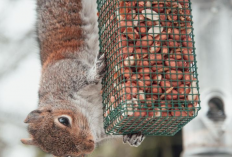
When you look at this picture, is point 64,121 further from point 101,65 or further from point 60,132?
point 101,65

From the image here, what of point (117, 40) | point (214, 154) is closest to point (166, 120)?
point (117, 40)

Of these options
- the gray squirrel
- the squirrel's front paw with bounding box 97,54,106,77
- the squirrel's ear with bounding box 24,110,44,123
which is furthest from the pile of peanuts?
the squirrel's ear with bounding box 24,110,44,123

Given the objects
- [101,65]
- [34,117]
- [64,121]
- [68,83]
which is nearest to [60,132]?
[64,121]

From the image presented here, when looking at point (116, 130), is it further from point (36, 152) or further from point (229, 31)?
point (36, 152)

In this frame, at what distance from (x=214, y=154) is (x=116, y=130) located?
1.22 metres

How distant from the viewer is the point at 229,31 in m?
4.46

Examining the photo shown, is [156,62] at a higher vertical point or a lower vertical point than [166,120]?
higher

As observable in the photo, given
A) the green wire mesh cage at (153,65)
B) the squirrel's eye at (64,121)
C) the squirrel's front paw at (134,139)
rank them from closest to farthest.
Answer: the green wire mesh cage at (153,65), the squirrel's front paw at (134,139), the squirrel's eye at (64,121)

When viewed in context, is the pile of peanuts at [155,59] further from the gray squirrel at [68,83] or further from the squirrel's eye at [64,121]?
the squirrel's eye at [64,121]

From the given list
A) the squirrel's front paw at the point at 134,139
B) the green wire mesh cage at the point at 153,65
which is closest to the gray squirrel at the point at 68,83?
the squirrel's front paw at the point at 134,139

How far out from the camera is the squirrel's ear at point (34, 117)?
345cm

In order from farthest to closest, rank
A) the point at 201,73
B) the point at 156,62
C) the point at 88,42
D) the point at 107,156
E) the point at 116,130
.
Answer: the point at 107,156 → the point at 201,73 → the point at 88,42 → the point at 116,130 → the point at 156,62

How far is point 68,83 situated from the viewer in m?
3.65

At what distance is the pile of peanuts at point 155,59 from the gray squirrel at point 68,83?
437 millimetres
